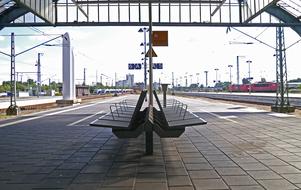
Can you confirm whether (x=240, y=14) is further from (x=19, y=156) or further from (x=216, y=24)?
(x=19, y=156)

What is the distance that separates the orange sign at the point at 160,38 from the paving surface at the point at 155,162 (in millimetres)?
3016

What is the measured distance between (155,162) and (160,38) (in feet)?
19.8

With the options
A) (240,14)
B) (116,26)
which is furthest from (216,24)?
(116,26)

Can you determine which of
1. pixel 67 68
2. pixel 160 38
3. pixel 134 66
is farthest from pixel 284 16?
pixel 134 66

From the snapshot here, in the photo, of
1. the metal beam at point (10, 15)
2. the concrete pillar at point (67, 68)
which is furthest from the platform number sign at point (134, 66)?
the metal beam at point (10, 15)

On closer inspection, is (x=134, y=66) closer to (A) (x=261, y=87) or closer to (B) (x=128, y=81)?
(A) (x=261, y=87)

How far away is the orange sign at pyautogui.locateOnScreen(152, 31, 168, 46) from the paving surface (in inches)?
119

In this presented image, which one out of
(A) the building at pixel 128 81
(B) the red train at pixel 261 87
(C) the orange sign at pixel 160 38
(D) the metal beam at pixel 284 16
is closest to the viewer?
(C) the orange sign at pixel 160 38

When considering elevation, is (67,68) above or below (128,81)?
below

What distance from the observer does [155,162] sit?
7949 millimetres

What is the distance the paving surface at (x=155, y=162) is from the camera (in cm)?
624

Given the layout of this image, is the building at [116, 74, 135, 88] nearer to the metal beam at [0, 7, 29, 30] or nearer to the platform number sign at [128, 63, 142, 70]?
the platform number sign at [128, 63, 142, 70]

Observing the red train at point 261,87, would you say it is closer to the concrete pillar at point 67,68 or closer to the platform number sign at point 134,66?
the platform number sign at point 134,66

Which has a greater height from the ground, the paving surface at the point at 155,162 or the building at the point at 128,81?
the building at the point at 128,81
